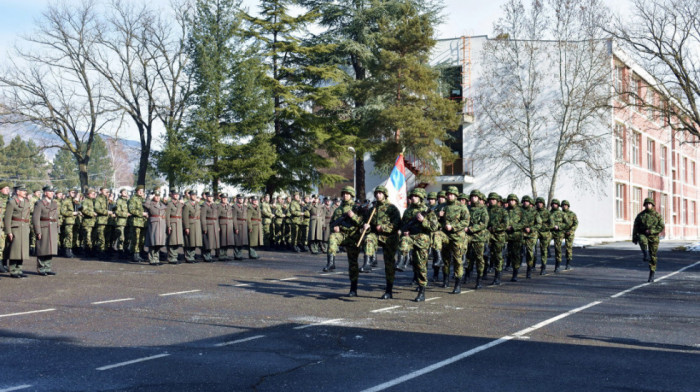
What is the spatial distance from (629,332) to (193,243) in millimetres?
13721

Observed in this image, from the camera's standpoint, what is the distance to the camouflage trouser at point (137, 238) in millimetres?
20016

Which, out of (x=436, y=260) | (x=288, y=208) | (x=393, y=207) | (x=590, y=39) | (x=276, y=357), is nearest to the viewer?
(x=276, y=357)

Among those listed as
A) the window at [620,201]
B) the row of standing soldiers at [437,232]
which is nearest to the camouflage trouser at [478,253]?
the row of standing soldiers at [437,232]

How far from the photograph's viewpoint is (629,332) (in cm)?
907

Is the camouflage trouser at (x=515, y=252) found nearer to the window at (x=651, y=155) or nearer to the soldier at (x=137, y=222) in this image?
the soldier at (x=137, y=222)

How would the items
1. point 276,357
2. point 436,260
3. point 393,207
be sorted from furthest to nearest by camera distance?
point 436,260, point 393,207, point 276,357

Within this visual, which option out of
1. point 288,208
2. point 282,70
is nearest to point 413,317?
point 288,208

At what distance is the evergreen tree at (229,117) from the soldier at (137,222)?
41.8 ft

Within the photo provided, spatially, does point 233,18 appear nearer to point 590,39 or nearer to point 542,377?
point 590,39

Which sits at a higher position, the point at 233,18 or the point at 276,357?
the point at 233,18

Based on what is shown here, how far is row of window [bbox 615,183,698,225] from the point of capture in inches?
1633

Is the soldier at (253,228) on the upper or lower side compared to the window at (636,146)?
lower

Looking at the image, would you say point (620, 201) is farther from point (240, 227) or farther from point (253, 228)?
point (240, 227)

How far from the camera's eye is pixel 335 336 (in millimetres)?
8539
